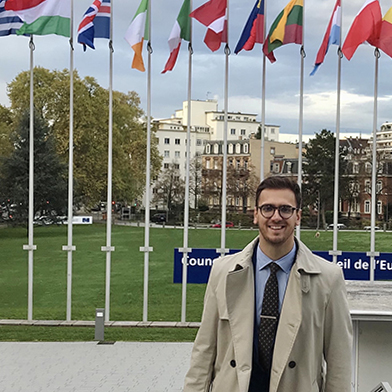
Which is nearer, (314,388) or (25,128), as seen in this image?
(314,388)

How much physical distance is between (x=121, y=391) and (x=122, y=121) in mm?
25670

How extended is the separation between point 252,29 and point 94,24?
2991 millimetres

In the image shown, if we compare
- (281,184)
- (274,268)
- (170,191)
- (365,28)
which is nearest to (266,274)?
(274,268)

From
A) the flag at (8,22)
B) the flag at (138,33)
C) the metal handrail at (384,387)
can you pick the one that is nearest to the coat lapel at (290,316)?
the metal handrail at (384,387)

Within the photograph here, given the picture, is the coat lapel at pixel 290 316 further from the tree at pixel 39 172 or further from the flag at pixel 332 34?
the tree at pixel 39 172

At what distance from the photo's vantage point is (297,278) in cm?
315

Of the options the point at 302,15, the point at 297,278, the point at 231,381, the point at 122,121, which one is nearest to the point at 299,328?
the point at 297,278

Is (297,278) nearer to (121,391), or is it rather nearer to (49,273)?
(121,391)

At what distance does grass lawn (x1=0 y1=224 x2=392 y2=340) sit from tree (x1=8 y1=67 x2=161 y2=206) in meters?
3.25

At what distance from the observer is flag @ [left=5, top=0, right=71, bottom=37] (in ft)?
37.2

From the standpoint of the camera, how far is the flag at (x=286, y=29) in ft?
37.4

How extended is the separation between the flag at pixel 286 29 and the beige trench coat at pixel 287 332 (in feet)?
28.8

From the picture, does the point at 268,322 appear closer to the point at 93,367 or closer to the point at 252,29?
the point at 93,367

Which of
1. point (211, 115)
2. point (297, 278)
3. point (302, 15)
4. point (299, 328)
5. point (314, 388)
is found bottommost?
point (314, 388)
